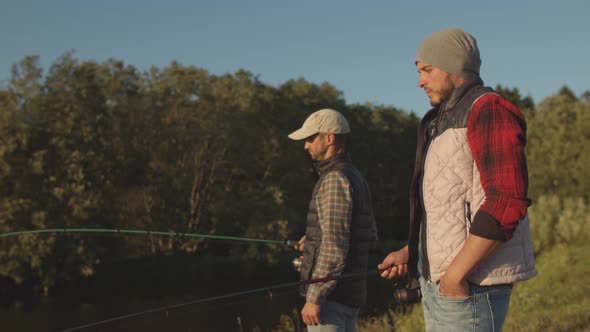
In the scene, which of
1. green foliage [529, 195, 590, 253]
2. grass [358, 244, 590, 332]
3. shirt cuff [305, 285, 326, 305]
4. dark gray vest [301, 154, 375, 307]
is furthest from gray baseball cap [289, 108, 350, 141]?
green foliage [529, 195, 590, 253]

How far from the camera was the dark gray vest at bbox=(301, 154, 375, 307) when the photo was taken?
3068mm

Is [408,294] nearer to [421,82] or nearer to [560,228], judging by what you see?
[421,82]

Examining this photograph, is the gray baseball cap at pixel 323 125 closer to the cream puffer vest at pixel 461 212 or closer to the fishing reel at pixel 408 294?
the fishing reel at pixel 408 294

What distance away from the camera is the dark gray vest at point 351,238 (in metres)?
3.07

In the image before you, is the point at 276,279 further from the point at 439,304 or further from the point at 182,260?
the point at 439,304

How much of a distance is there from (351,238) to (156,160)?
82.3 feet

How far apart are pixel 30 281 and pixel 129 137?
8.66 metres

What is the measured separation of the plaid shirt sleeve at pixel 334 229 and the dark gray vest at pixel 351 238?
0.18 ft

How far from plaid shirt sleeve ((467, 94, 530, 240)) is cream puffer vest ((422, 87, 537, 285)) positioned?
0.06 meters

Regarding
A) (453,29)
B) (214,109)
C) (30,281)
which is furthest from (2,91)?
(453,29)

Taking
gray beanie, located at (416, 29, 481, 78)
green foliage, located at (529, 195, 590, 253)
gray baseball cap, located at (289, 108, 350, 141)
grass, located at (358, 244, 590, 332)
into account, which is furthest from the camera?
green foliage, located at (529, 195, 590, 253)

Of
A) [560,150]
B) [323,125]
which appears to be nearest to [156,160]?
[560,150]

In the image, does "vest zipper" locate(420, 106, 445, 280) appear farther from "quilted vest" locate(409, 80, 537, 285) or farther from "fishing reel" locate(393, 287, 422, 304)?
"fishing reel" locate(393, 287, 422, 304)

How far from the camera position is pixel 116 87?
26.6 m
